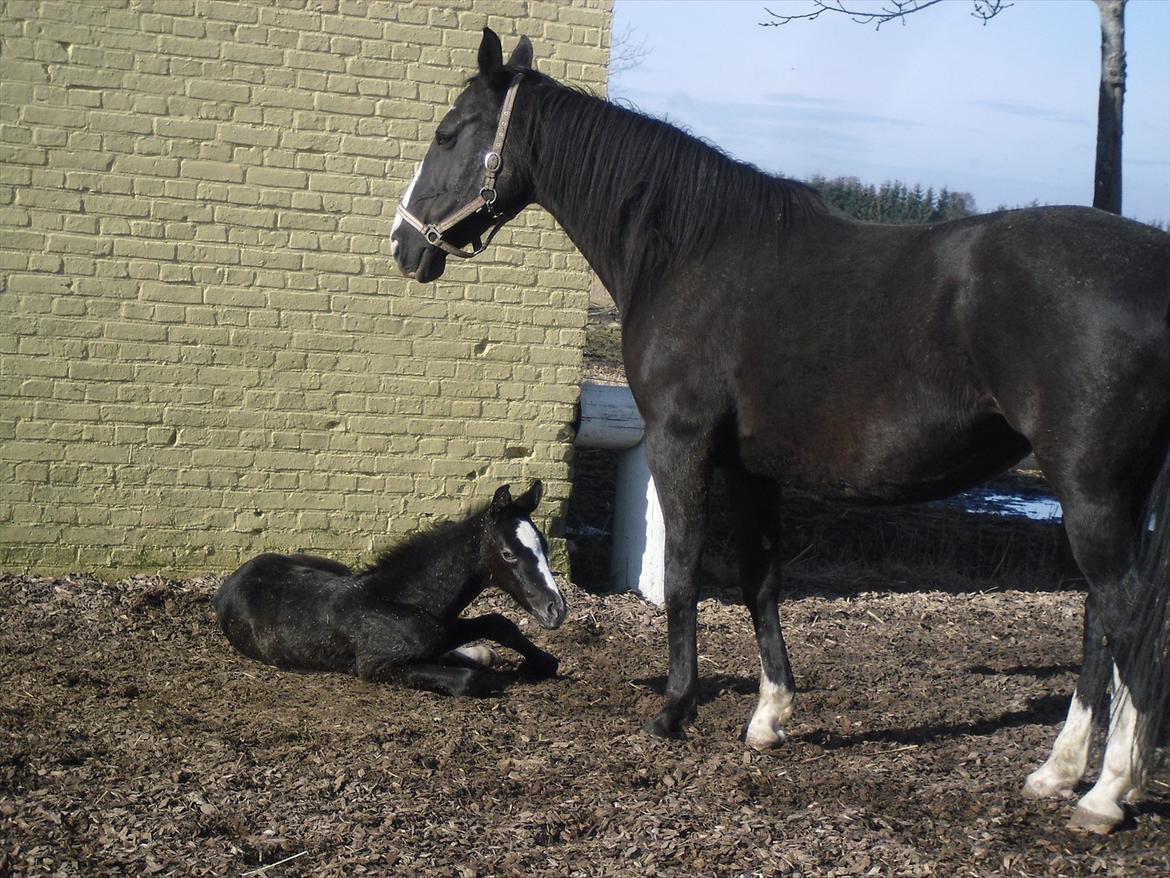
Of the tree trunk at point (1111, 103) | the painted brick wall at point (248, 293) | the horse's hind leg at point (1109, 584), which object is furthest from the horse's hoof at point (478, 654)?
the tree trunk at point (1111, 103)

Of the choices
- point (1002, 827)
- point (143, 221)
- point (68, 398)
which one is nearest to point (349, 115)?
point (143, 221)

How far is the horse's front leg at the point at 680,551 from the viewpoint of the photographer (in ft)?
14.9

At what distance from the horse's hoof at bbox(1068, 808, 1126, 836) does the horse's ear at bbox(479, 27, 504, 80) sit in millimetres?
3553

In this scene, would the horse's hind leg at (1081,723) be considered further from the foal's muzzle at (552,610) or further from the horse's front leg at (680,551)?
the foal's muzzle at (552,610)

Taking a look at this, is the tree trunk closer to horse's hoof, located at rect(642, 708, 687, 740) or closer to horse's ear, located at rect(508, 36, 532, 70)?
horse's ear, located at rect(508, 36, 532, 70)

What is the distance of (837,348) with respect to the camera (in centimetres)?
419

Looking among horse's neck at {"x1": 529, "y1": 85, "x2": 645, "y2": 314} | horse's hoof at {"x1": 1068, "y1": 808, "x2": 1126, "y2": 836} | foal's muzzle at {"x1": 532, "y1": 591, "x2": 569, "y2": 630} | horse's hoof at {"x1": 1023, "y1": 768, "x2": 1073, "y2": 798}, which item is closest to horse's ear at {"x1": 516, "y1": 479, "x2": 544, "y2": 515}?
foal's muzzle at {"x1": 532, "y1": 591, "x2": 569, "y2": 630}

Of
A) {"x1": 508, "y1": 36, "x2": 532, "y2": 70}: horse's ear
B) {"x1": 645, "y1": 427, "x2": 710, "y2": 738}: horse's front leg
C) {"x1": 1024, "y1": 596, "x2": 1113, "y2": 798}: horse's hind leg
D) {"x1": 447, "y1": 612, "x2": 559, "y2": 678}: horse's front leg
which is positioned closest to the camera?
{"x1": 1024, "y1": 596, "x2": 1113, "y2": 798}: horse's hind leg

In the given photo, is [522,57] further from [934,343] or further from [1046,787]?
[1046,787]

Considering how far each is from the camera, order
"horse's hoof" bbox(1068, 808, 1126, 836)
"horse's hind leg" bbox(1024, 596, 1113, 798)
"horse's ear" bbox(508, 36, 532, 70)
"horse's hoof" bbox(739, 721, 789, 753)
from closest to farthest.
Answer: "horse's hoof" bbox(1068, 808, 1126, 836) → "horse's hind leg" bbox(1024, 596, 1113, 798) → "horse's hoof" bbox(739, 721, 789, 753) → "horse's ear" bbox(508, 36, 532, 70)

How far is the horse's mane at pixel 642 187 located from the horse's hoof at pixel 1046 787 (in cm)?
217

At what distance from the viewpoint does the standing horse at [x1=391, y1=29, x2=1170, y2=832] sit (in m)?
3.65

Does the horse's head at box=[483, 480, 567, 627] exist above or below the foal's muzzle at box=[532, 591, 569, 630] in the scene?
above

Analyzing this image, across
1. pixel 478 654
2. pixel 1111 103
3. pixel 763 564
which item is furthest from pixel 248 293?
pixel 1111 103
